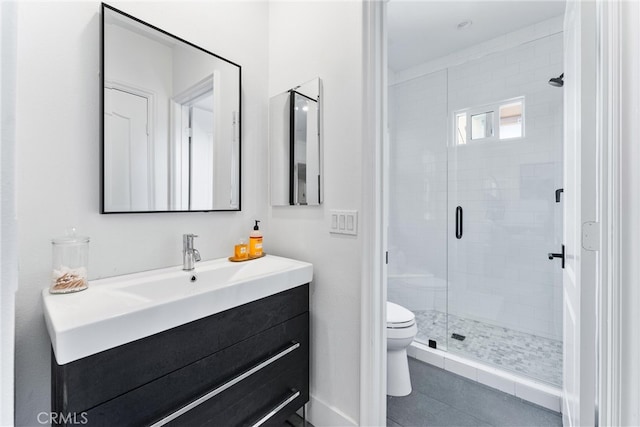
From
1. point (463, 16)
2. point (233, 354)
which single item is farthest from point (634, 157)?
point (463, 16)

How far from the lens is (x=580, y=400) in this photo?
3.05ft

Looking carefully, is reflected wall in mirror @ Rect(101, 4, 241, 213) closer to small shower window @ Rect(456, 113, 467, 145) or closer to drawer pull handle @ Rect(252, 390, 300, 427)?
drawer pull handle @ Rect(252, 390, 300, 427)

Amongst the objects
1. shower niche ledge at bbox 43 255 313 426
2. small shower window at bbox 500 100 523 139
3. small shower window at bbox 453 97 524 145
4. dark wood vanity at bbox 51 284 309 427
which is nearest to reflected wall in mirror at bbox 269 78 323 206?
shower niche ledge at bbox 43 255 313 426

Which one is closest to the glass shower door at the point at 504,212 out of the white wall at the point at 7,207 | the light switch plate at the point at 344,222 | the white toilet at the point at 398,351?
the white toilet at the point at 398,351

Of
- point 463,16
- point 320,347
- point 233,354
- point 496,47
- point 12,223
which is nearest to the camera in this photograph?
point 12,223

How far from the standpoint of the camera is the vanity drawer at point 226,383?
2.70ft

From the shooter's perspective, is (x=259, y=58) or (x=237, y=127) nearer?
(x=237, y=127)

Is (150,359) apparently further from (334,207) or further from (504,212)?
(504,212)

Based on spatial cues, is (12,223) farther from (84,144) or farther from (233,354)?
(84,144)

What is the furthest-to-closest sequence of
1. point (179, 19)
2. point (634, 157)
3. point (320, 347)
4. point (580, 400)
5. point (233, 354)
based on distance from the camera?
point (320, 347) → point (179, 19) → point (233, 354) → point (580, 400) → point (634, 157)

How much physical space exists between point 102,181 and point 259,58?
1.13 m

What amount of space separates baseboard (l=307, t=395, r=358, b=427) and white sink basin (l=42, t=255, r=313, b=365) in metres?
0.67

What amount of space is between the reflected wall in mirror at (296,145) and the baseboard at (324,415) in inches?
41.3

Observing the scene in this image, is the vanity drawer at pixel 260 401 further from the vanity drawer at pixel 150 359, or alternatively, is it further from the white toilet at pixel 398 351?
the white toilet at pixel 398 351
